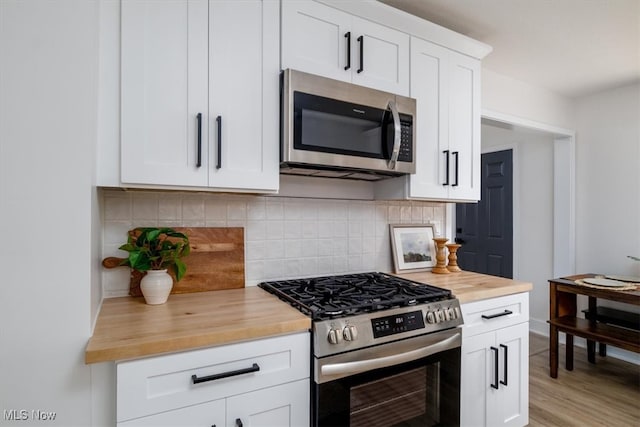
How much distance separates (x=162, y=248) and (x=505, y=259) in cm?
384

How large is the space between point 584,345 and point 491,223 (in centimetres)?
153

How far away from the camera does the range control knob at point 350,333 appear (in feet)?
4.17

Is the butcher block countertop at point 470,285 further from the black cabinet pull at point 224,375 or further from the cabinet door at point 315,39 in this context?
the cabinet door at point 315,39

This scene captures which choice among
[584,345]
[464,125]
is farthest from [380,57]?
[584,345]

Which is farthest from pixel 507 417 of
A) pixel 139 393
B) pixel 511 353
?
pixel 139 393

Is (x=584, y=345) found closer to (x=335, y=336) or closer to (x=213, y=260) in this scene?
(x=335, y=336)

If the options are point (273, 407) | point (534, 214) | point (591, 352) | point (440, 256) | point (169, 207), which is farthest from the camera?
point (534, 214)

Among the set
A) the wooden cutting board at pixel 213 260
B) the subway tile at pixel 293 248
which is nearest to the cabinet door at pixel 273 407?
the wooden cutting board at pixel 213 260

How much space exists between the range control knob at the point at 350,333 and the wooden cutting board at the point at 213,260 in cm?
68

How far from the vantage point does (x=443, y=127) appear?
2014mm

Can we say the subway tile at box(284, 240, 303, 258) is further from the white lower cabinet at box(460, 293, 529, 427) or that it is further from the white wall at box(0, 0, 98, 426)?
the white wall at box(0, 0, 98, 426)

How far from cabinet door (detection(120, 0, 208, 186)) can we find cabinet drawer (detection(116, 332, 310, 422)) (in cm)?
65

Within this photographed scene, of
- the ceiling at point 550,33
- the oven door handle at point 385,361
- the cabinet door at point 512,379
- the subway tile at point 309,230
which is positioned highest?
the ceiling at point 550,33

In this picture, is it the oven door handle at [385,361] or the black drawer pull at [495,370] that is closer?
the oven door handle at [385,361]
